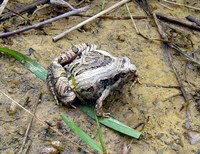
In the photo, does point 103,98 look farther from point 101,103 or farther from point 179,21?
point 179,21

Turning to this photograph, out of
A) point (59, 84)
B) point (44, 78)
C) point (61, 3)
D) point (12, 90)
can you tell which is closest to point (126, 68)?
point (59, 84)

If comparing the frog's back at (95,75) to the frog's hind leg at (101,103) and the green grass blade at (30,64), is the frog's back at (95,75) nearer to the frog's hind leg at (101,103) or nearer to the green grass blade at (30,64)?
the frog's hind leg at (101,103)

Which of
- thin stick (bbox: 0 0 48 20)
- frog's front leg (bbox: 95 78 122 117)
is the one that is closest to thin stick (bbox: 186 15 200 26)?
frog's front leg (bbox: 95 78 122 117)

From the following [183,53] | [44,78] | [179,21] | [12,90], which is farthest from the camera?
[179,21]

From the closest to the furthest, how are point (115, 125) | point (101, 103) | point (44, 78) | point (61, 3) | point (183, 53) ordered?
point (115, 125) → point (101, 103) → point (44, 78) → point (183, 53) → point (61, 3)

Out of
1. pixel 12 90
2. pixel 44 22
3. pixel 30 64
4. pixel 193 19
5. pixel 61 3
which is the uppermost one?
pixel 61 3

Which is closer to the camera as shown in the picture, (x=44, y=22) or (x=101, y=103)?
(x=101, y=103)

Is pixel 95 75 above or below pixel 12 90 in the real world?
above
